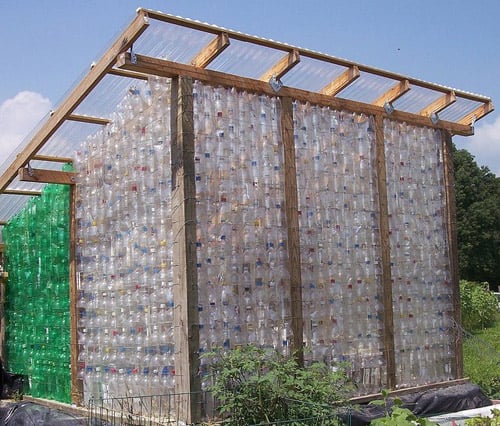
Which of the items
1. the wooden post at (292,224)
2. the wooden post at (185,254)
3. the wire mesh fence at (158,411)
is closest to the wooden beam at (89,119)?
the wooden post at (185,254)

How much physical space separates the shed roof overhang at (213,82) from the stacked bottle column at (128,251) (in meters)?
0.32

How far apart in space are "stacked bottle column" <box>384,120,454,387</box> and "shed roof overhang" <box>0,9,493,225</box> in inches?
16.9

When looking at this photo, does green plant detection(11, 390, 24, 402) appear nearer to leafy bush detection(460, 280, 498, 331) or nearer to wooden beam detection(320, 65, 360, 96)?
wooden beam detection(320, 65, 360, 96)

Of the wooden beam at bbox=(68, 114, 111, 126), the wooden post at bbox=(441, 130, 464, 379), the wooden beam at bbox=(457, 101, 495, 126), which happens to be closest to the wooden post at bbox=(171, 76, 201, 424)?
the wooden beam at bbox=(68, 114, 111, 126)

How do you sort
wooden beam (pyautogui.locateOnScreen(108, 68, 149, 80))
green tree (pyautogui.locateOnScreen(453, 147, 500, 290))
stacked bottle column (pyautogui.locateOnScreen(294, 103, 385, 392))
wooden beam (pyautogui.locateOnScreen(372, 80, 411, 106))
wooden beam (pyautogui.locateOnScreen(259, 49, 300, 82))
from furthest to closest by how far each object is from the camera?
1. green tree (pyautogui.locateOnScreen(453, 147, 500, 290))
2. wooden beam (pyautogui.locateOnScreen(372, 80, 411, 106))
3. stacked bottle column (pyautogui.locateOnScreen(294, 103, 385, 392))
4. wooden beam (pyautogui.locateOnScreen(259, 49, 300, 82))
5. wooden beam (pyautogui.locateOnScreen(108, 68, 149, 80))

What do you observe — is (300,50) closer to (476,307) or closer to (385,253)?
(385,253)

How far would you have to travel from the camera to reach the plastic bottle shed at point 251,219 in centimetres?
777

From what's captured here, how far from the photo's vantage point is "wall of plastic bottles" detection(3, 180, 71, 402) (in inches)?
405

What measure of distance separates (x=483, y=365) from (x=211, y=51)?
22.0ft

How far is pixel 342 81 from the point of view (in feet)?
29.8

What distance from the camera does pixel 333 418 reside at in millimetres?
6160

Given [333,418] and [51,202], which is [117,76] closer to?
[51,202]

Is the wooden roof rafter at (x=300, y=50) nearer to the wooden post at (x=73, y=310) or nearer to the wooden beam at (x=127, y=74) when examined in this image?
the wooden beam at (x=127, y=74)

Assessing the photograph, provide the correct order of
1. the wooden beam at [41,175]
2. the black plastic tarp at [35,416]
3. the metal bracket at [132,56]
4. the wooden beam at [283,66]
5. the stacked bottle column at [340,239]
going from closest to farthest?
1. the metal bracket at [132,56]
2. the wooden beam at [283,66]
3. the stacked bottle column at [340,239]
4. the black plastic tarp at [35,416]
5. the wooden beam at [41,175]
